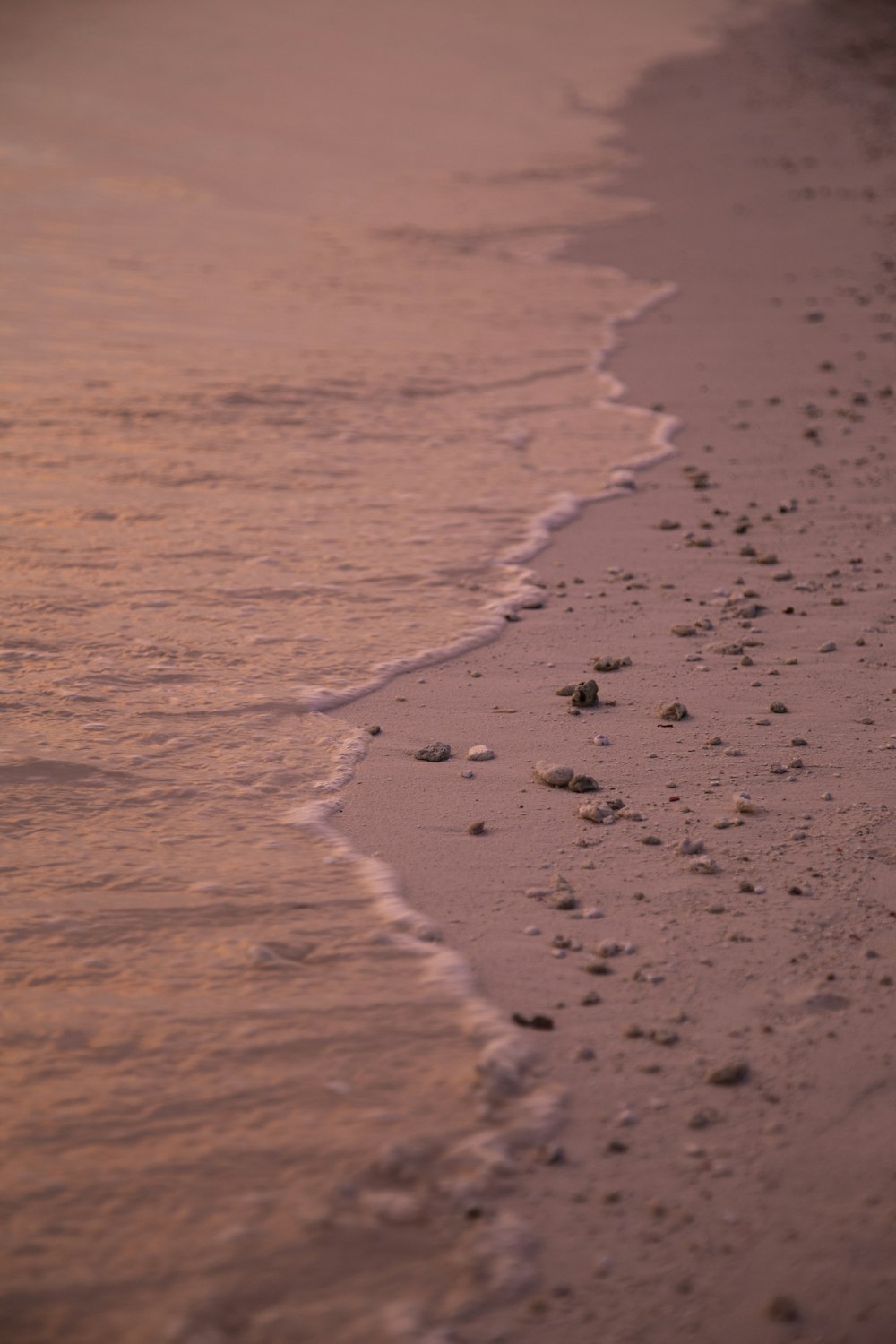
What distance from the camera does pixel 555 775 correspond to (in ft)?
11.7

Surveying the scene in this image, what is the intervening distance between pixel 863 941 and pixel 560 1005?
700mm

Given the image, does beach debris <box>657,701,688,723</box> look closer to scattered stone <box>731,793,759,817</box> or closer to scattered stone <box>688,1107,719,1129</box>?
scattered stone <box>731,793,759,817</box>

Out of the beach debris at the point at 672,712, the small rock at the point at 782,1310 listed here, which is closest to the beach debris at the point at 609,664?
the beach debris at the point at 672,712

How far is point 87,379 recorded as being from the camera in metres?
7.62

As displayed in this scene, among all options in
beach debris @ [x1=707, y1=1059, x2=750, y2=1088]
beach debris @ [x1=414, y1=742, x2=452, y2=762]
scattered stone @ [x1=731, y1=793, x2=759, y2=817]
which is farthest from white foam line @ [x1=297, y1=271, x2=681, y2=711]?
beach debris @ [x1=707, y1=1059, x2=750, y2=1088]

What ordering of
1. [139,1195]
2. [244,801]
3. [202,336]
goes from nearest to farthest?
1. [139,1195]
2. [244,801]
3. [202,336]

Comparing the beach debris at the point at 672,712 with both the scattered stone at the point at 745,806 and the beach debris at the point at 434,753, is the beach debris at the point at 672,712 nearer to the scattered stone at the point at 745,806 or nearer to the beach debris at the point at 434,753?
the scattered stone at the point at 745,806

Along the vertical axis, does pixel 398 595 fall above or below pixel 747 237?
below

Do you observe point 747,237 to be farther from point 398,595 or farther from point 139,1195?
point 139,1195

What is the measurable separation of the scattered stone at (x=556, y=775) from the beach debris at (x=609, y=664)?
29.3 inches

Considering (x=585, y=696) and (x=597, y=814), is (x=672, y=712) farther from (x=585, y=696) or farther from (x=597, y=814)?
(x=597, y=814)

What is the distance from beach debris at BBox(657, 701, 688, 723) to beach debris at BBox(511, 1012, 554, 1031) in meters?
1.43

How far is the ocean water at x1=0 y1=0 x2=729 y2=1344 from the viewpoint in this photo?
2.21m

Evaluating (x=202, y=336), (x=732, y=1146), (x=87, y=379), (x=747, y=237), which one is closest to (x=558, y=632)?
(x=732, y=1146)
